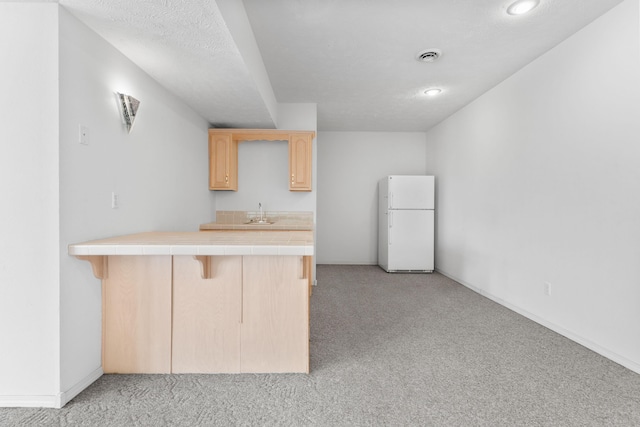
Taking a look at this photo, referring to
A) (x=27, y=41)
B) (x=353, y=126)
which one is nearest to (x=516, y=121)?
(x=353, y=126)

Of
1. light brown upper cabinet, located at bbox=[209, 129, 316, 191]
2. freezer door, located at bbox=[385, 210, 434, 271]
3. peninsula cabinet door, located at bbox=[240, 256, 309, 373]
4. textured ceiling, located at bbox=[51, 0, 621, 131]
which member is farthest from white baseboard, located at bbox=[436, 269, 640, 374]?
light brown upper cabinet, located at bbox=[209, 129, 316, 191]

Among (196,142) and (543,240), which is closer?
(543,240)

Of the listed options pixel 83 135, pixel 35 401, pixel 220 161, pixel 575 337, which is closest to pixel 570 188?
pixel 575 337

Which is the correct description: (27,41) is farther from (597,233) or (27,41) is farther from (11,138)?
(597,233)

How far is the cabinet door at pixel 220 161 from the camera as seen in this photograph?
14.0 feet

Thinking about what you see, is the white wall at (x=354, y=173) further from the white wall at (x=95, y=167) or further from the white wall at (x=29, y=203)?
the white wall at (x=29, y=203)

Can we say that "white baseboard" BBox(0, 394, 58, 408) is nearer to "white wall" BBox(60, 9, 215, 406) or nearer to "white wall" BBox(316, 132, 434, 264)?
"white wall" BBox(60, 9, 215, 406)

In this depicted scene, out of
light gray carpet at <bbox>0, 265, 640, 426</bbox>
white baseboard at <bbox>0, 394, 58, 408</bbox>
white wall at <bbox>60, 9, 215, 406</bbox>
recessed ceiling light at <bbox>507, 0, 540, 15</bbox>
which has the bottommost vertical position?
light gray carpet at <bbox>0, 265, 640, 426</bbox>

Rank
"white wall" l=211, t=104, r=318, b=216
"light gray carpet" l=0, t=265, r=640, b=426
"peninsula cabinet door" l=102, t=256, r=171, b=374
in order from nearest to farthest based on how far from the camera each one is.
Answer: "light gray carpet" l=0, t=265, r=640, b=426 → "peninsula cabinet door" l=102, t=256, r=171, b=374 → "white wall" l=211, t=104, r=318, b=216

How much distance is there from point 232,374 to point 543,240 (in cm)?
288

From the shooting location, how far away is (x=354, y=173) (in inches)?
238

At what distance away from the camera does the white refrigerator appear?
5258mm

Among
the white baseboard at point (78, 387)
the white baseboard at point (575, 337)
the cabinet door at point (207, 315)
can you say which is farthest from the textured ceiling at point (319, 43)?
the white baseboard at point (575, 337)

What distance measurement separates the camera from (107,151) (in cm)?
213
